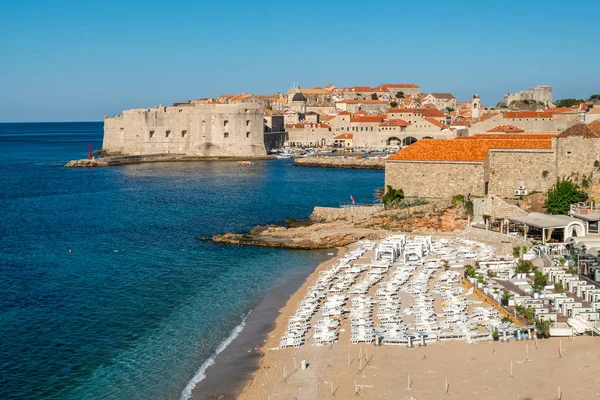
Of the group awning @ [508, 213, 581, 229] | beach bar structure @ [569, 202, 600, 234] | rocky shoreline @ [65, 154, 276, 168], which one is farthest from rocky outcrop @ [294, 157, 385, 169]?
awning @ [508, 213, 581, 229]

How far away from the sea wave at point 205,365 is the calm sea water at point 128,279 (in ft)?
0.39

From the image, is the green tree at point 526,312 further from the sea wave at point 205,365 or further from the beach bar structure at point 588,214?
the beach bar structure at point 588,214

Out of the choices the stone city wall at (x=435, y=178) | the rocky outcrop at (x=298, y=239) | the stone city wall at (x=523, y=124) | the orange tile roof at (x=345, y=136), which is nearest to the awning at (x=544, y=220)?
the stone city wall at (x=435, y=178)

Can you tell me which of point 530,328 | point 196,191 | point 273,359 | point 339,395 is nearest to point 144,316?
point 273,359

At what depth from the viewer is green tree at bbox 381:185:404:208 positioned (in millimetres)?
22203

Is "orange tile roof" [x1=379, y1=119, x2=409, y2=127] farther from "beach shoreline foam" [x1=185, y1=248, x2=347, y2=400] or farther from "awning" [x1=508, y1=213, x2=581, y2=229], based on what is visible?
"beach shoreline foam" [x1=185, y1=248, x2=347, y2=400]

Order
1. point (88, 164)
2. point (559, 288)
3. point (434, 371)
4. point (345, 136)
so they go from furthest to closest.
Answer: point (345, 136)
point (88, 164)
point (559, 288)
point (434, 371)

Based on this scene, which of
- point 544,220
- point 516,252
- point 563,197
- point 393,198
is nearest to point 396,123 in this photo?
point 393,198

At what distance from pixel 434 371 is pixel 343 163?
41.1m

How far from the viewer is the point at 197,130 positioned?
56.4 m

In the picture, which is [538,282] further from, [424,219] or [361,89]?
[361,89]

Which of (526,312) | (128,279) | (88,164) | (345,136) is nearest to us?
(526,312)

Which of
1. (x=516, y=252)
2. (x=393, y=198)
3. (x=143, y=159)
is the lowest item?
(x=516, y=252)

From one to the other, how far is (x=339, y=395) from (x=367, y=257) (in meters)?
8.45
